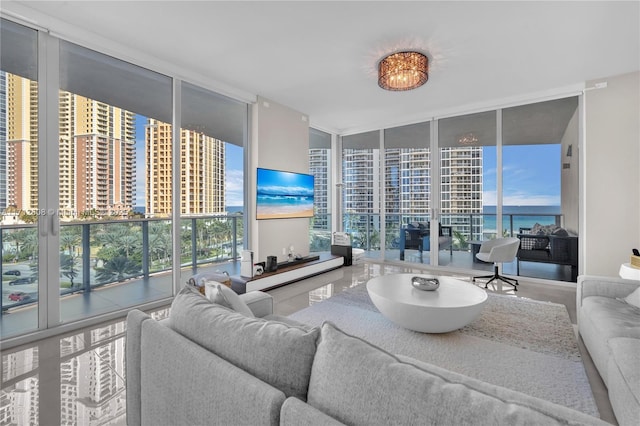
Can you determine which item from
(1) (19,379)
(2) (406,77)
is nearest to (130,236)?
(1) (19,379)

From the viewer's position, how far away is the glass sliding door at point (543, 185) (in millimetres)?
4117

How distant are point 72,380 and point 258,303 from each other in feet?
4.19

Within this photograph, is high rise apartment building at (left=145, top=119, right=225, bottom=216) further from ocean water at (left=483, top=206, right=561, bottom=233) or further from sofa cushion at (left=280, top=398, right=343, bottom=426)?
ocean water at (left=483, top=206, right=561, bottom=233)

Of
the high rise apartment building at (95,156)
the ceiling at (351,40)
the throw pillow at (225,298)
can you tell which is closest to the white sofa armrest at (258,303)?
the throw pillow at (225,298)

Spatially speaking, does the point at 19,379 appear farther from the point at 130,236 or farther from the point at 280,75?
the point at 280,75

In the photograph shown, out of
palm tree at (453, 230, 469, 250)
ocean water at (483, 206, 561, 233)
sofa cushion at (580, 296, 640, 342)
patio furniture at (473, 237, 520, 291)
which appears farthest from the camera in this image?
palm tree at (453, 230, 469, 250)

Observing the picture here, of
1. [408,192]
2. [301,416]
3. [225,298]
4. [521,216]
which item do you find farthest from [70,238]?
[521,216]

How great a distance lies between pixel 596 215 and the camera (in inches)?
149

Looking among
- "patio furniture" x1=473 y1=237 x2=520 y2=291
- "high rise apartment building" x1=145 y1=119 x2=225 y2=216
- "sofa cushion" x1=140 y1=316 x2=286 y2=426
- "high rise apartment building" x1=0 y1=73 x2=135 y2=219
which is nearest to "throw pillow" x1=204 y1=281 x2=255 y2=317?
"sofa cushion" x1=140 y1=316 x2=286 y2=426

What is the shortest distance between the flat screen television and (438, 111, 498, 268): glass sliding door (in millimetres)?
2400

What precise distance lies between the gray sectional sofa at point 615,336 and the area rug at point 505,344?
0.54ft

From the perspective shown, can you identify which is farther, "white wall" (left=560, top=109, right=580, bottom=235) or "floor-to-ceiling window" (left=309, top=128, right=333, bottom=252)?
"floor-to-ceiling window" (left=309, top=128, right=333, bottom=252)

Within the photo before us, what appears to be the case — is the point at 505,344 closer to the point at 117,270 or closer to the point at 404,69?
the point at 404,69

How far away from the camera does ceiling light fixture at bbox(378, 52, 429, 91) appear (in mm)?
3076
